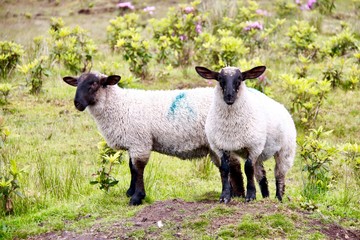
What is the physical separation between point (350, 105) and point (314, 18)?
708 cm

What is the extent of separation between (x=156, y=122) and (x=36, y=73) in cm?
574

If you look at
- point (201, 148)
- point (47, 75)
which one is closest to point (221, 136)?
point (201, 148)

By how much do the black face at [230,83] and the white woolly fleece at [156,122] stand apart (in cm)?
100

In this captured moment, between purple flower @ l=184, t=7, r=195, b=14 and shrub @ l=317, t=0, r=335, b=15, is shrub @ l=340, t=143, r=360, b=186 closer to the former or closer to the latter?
purple flower @ l=184, t=7, r=195, b=14

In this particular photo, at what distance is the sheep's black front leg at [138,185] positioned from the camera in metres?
7.39

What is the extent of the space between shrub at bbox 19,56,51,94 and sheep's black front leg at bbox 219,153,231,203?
6.65 m

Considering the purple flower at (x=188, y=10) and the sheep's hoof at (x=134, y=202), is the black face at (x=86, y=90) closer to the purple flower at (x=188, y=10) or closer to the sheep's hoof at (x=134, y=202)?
the sheep's hoof at (x=134, y=202)

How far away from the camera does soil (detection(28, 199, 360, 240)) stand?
6027 mm

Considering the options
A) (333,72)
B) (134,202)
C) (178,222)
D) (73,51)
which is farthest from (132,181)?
(73,51)

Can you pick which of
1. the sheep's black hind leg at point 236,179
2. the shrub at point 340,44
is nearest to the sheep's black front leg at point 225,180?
the sheep's black hind leg at point 236,179

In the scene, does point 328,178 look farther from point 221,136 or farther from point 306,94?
point 306,94

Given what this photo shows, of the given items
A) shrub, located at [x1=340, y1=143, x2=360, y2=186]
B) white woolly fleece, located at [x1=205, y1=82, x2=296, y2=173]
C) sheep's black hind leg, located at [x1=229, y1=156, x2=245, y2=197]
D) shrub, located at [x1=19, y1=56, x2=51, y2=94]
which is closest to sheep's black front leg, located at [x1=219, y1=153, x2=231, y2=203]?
white woolly fleece, located at [x1=205, y1=82, x2=296, y2=173]

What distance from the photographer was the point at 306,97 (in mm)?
11227

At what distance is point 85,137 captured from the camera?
11.0 metres
